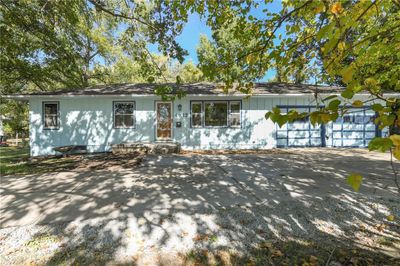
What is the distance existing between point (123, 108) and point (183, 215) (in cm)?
974

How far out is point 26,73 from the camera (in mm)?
15578

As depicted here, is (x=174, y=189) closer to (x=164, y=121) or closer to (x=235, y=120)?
(x=164, y=121)

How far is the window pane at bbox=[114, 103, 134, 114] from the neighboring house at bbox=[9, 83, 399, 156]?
0.05 meters

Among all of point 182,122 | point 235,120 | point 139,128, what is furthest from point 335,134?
point 139,128

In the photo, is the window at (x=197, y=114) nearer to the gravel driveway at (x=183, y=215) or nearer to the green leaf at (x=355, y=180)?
the gravel driveway at (x=183, y=215)

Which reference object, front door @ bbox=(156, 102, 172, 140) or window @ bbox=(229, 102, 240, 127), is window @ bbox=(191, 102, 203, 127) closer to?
front door @ bbox=(156, 102, 172, 140)

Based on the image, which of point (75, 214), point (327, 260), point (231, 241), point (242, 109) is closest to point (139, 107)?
point (242, 109)

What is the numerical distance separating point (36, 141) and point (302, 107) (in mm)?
13411

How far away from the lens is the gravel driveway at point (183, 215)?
3.05 meters

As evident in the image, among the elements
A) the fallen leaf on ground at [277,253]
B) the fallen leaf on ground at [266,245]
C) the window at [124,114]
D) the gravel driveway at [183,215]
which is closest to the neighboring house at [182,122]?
the window at [124,114]

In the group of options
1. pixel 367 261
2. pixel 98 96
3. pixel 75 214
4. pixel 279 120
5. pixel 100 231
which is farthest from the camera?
pixel 98 96

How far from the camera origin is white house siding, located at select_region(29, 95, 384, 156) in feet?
40.2

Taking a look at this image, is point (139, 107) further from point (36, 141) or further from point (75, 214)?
point (75, 214)

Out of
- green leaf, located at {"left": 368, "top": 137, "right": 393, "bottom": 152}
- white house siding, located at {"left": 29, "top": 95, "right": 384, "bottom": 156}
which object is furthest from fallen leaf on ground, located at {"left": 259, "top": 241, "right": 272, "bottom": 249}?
white house siding, located at {"left": 29, "top": 95, "right": 384, "bottom": 156}
